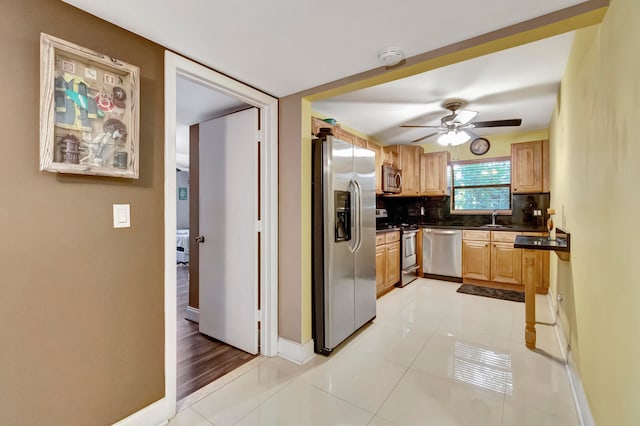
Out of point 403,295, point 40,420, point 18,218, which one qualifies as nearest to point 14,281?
point 18,218

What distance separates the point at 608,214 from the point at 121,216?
2564 mm

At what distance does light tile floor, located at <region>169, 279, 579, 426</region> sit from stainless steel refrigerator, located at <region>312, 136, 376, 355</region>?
0.89ft

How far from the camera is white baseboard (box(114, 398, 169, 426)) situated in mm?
1616

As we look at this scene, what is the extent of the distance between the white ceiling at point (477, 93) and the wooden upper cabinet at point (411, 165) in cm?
97

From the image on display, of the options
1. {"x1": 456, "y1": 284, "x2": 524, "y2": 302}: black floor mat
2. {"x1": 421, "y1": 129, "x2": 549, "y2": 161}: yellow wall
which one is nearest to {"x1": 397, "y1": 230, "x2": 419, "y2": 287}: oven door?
{"x1": 456, "y1": 284, "x2": 524, "y2": 302}: black floor mat

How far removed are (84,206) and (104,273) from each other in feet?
1.23

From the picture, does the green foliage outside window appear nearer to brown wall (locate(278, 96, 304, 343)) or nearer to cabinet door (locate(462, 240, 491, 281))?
cabinet door (locate(462, 240, 491, 281))

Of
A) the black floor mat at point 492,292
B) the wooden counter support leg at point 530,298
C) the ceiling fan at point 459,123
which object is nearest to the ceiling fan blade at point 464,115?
the ceiling fan at point 459,123

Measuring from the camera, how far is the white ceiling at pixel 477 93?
2318 millimetres

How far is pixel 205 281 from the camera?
2943mm

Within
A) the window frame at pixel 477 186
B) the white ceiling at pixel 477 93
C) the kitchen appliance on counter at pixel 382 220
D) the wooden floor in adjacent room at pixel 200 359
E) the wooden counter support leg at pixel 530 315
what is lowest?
the wooden floor in adjacent room at pixel 200 359

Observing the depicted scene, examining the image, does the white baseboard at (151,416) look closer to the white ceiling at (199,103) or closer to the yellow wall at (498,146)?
the white ceiling at (199,103)

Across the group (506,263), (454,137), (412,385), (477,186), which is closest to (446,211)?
(477,186)

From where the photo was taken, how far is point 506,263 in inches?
173
